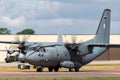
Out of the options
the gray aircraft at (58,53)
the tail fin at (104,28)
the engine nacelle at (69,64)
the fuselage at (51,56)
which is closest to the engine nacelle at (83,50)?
the gray aircraft at (58,53)

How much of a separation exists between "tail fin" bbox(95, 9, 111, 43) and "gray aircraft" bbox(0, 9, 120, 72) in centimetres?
124

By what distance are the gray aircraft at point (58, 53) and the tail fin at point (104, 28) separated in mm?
1235

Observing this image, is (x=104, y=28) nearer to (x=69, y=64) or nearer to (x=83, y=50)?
(x=83, y=50)

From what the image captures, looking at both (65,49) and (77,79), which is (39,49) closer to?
(65,49)

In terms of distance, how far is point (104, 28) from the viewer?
6806cm

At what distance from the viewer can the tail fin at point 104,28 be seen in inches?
2645

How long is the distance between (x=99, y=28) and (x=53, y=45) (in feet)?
30.5

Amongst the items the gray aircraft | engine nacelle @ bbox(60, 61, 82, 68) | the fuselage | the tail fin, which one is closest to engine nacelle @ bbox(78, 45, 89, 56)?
the gray aircraft

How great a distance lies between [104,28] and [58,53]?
32.9ft

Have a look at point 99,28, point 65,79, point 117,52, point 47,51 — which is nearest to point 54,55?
point 47,51

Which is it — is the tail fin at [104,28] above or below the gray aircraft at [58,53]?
above

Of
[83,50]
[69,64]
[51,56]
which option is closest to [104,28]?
[83,50]

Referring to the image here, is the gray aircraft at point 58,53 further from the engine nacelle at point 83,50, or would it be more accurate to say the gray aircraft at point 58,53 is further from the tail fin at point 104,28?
the tail fin at point 104,28

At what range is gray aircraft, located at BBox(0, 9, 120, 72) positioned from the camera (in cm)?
5972
